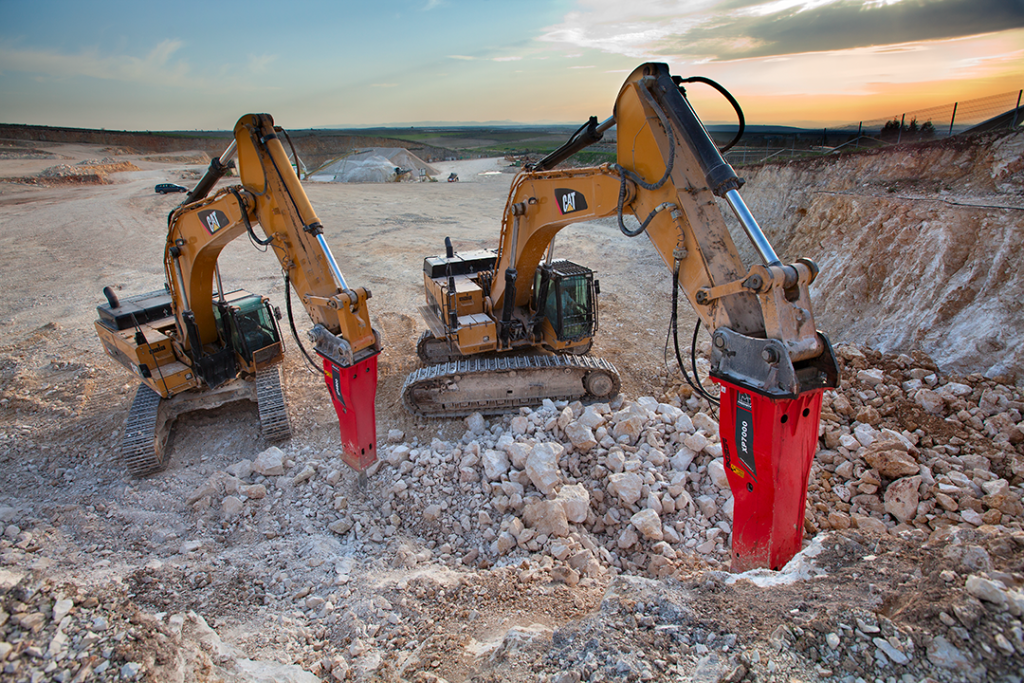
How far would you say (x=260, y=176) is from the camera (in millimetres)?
5336

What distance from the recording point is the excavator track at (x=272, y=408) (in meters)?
7.06

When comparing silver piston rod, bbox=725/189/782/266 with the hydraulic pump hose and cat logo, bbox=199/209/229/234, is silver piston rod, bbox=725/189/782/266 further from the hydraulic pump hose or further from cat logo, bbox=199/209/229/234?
cat logo, bbox=199/209/229/234

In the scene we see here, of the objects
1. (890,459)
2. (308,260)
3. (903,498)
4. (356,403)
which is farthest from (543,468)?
(890,459)

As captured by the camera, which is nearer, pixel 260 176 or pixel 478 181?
pixel 260 176

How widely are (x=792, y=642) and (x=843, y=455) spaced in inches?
136

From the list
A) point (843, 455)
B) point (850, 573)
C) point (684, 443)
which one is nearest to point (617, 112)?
point (684, 443)

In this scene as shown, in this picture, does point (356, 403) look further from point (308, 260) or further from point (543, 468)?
point (543, 468)

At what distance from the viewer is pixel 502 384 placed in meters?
7.82

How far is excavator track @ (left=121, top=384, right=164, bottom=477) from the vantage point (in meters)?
6.48

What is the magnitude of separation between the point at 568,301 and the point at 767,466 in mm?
4360

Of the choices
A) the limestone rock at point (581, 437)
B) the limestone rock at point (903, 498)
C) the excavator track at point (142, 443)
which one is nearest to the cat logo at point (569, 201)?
the limestone rock at point (581, 437)

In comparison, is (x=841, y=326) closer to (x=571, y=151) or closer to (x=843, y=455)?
(x=843, y=455)

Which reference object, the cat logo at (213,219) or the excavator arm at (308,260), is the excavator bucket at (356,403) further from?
the cat logo at (213,219)

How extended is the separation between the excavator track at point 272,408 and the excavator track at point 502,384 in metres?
1.64
